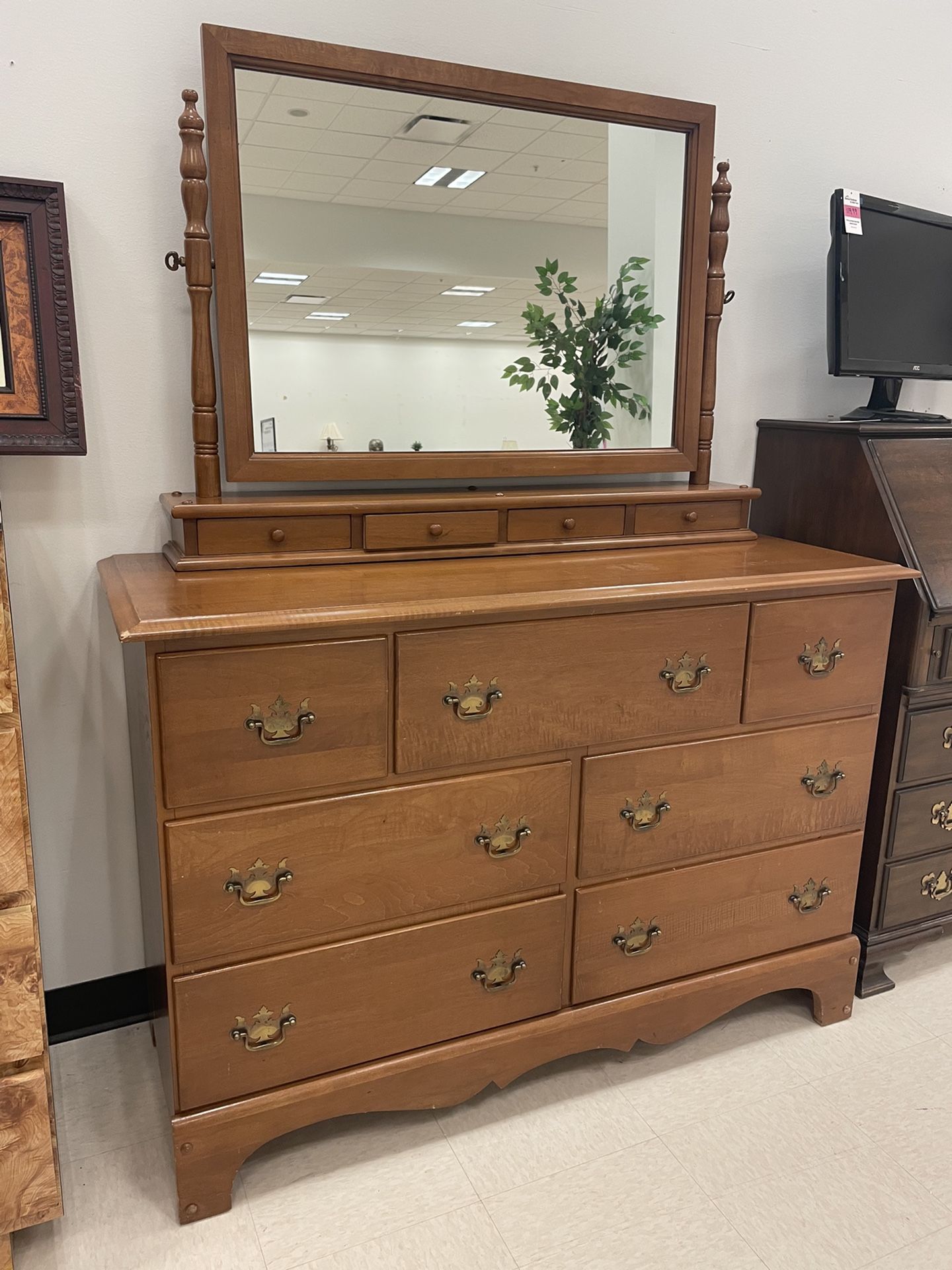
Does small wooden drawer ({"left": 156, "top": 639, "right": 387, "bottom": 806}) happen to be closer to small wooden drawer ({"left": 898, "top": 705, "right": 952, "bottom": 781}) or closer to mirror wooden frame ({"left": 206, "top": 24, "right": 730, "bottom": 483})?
mirror wooden frame ({"left": 206, "top": 24, "right": 730, "bottom": 483})

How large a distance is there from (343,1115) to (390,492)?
3.78 ft

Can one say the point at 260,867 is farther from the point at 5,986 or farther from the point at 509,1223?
the point at 509,1223

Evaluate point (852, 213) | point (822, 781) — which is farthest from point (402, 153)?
point (822, 781)

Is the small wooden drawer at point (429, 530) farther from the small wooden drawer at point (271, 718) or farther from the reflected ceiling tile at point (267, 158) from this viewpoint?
the reflected ceiling tile at point (267, 158)

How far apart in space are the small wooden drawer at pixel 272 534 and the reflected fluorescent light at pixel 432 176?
25.9 inches

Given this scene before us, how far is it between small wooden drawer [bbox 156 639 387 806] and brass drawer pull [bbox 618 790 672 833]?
485mm

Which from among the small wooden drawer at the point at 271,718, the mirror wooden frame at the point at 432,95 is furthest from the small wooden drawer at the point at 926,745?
the small wooden drawer at the point at 271,718

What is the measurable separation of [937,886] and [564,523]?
47.4 inches

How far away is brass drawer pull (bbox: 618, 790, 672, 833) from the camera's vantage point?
1644mm

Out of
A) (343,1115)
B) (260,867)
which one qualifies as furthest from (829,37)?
(343,1115)

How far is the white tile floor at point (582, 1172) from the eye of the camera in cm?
143

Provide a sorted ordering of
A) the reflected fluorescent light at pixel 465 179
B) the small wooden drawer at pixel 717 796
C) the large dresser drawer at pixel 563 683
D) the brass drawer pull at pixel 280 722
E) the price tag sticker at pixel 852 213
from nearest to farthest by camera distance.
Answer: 1. the brass drawer pull at pixel 280 722
2. the large dresser drawer at pixel 563 683
3. the small wooden drawer at pixel 717 796
4. the reflected fluorescent light at pixel 465 179
5. the price tag sticker at pixel 852 213

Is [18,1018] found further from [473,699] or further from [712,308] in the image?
[712,308]

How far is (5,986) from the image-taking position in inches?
49.7
